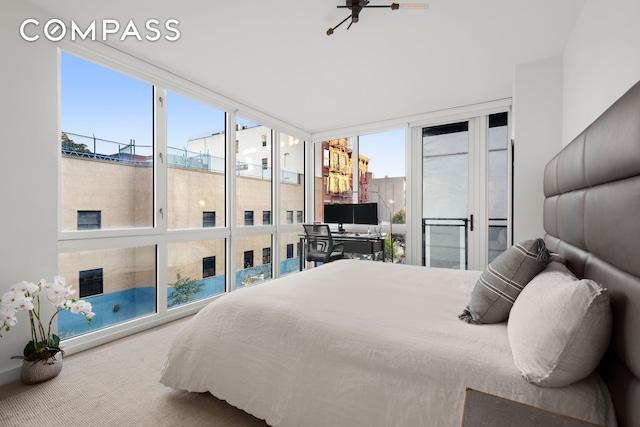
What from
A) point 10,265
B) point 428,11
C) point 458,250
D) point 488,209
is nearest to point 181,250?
point 10,265

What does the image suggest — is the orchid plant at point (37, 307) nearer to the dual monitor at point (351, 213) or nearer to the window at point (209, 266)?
the window at point (209, 266)

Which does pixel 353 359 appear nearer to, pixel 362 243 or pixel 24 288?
pixel 24 288

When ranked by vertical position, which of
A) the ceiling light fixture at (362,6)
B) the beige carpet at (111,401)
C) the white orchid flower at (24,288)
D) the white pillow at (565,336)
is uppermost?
the ceiling light fixture at (362,6)

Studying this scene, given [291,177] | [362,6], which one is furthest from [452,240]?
[362,6]

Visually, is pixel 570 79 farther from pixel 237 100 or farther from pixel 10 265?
pixel 10 265

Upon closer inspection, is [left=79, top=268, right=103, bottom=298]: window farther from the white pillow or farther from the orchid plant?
the white pillow

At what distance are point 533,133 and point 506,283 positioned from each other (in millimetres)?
2111

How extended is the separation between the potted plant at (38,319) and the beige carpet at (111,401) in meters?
0.08

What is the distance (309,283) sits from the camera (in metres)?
2.00

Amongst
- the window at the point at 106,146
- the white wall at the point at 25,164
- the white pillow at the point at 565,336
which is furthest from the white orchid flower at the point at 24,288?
the white pillow at the point at 565,336

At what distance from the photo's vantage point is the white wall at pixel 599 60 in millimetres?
1320

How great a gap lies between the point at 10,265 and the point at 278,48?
2.56 metres

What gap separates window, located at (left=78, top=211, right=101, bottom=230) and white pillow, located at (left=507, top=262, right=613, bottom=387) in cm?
306

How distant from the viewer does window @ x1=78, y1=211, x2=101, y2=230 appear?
2.48 m
